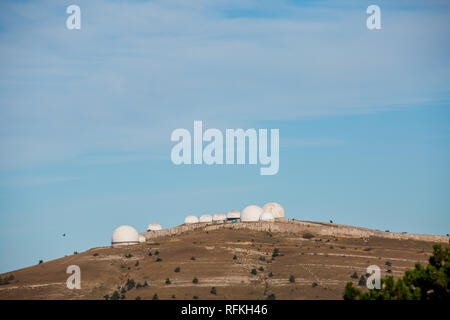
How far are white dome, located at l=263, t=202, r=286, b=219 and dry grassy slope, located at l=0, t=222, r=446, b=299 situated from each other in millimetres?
13067

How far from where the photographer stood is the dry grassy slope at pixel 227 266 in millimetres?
108750

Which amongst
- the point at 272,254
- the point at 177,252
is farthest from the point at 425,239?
the point at 177,252

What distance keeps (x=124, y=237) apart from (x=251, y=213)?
30868mm

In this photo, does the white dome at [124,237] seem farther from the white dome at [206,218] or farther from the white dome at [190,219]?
the white dome at [206,218]

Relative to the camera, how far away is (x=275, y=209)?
159250 millimetres

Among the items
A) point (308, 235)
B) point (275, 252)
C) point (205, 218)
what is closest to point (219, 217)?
point (205, 218)

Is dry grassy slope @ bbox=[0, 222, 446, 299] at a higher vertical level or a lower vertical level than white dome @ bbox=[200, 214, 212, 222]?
lower

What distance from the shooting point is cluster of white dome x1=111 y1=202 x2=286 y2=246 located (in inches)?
5719

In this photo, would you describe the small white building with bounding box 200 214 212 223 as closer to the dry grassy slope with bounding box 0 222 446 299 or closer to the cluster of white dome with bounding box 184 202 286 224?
the cluster of white dome with bounding box 184 202 286 224

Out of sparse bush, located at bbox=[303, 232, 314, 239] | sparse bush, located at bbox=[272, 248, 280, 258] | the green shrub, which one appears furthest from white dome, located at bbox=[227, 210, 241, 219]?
the green shrub

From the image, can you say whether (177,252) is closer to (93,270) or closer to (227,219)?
(93,270)

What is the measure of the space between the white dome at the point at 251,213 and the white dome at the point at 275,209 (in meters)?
2.25

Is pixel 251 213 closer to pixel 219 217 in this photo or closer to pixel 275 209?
pixel 275 209

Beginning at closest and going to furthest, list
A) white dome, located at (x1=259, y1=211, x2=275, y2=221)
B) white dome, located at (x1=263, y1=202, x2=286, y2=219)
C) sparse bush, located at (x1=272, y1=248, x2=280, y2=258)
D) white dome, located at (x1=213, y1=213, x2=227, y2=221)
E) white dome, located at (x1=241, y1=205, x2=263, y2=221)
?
sparse bush, located at (x1=272, y1=248, x2=280, y2=258), white dome, located at (x1=259, y1=211, x2=275, y2=221), white dome, located at (x1=241, y1=205, x2=263, y2=221), white dome, located at (x1=263, y1=202, x2=286, y2=219), white dome, located at (x1=213, y1=213, x2=227, y2=221)
